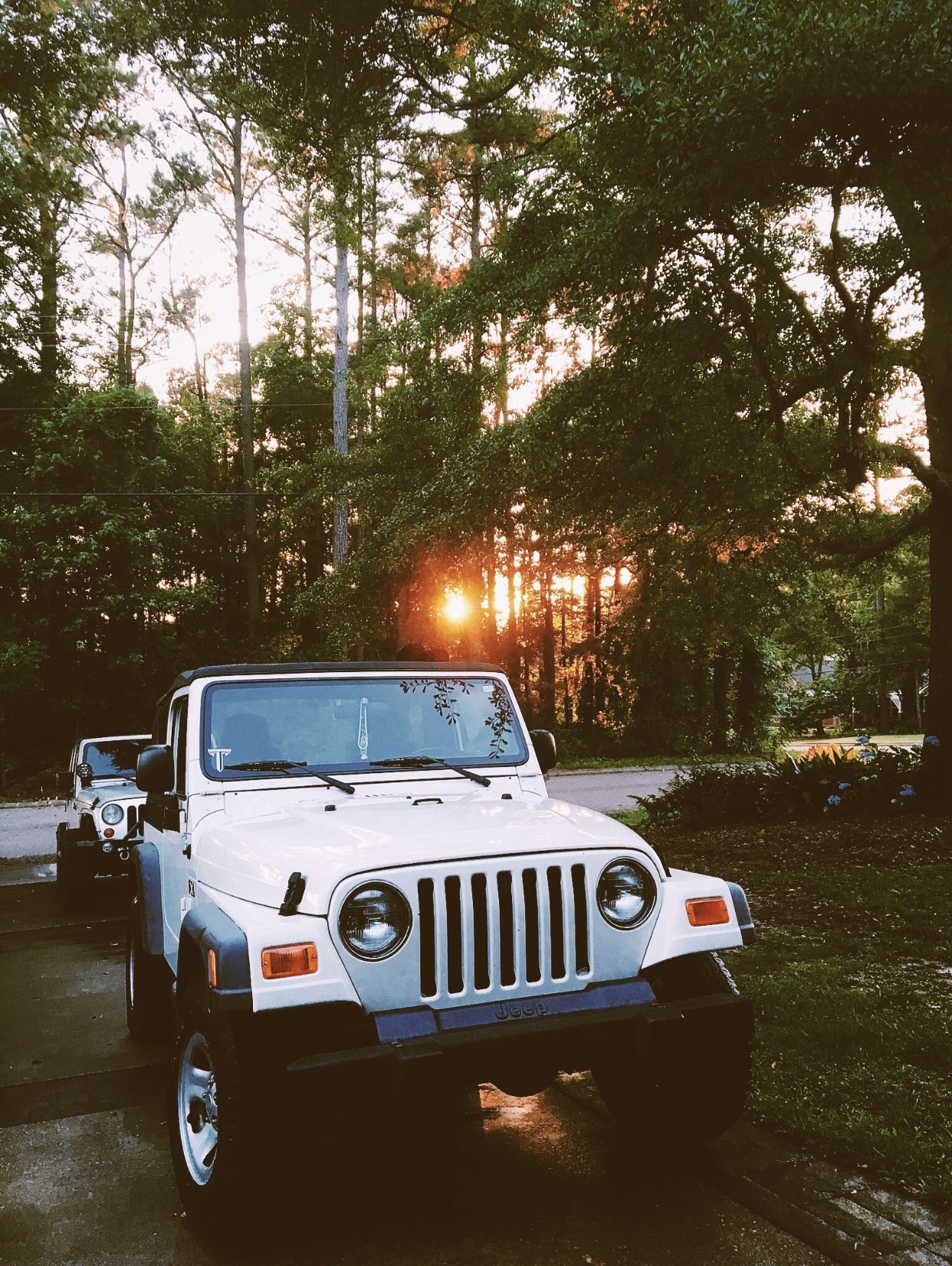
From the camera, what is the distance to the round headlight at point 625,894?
11.2 feet

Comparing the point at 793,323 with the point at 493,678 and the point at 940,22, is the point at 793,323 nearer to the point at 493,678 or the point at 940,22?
the point at 940,22

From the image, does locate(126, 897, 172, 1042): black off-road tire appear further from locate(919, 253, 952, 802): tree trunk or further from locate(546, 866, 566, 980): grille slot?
locate(919, 253, 952, 802): tree trunk

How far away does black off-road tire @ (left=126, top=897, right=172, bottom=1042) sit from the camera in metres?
5.45

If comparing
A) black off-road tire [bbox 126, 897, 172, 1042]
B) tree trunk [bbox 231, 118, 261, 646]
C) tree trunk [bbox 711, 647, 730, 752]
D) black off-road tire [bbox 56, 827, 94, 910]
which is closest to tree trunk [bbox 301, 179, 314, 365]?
tree trunk [bbox 231, 118, 261, 646]

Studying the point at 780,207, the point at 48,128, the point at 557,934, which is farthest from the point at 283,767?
the point at 48,128

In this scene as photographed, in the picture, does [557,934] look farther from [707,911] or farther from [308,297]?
[308,297]

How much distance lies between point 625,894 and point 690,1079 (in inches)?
31.3

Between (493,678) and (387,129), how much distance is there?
9711 millimetres

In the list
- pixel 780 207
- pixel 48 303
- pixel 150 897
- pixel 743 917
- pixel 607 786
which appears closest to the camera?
pixel 743 917

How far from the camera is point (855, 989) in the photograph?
574cm

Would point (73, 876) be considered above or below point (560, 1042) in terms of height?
below

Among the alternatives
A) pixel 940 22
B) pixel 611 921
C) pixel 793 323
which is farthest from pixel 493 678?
Answer: pixel 793 323

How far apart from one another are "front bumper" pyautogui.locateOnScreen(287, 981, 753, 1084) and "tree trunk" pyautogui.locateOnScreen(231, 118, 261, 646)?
91.9 feet

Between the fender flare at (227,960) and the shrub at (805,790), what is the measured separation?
973 centimetres
